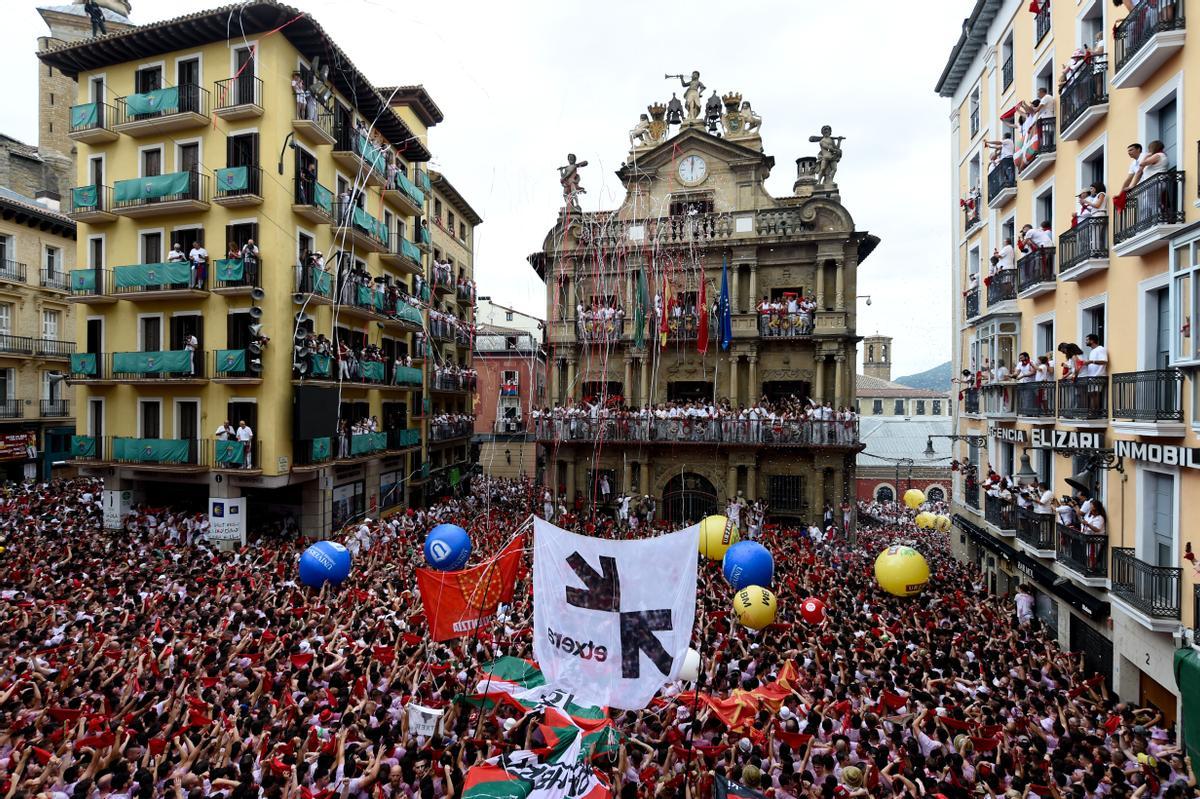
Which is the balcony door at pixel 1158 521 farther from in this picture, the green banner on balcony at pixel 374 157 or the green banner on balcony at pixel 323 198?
the green banner on balcony at pixel 374 157

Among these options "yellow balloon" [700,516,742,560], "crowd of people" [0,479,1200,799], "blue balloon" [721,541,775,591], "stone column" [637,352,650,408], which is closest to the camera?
"crowd of people" [0,479,1200,799]

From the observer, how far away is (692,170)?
3002 cm

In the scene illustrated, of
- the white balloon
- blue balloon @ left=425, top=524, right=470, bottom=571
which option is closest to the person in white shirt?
blue balloon @ left=425, top=524, right=470, bottom=571

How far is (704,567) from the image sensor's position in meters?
19.3

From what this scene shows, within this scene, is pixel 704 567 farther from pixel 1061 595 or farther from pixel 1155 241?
pixel 1155 241

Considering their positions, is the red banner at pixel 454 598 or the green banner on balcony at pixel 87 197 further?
the green banner on balcony at pixel 87 197

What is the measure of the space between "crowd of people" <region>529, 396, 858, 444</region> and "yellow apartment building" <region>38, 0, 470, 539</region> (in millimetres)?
8796

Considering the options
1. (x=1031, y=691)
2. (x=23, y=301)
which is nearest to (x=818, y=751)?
(x=1031, y=691)

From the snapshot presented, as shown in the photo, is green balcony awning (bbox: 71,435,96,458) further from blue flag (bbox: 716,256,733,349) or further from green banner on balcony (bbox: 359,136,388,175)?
blue flag (bbox: 716,256,733,349)

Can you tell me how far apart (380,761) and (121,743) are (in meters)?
3.52

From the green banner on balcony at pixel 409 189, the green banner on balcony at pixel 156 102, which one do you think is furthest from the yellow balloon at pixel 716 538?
the green banner on balcony at pixel 156 102

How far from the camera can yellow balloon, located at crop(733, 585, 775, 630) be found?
1380 cm

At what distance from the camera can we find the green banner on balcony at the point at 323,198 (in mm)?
23998

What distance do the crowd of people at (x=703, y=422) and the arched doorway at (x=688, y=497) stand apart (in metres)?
2.39
